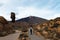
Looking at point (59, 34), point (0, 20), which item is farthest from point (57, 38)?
point (0, 20)

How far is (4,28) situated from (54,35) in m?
11.9

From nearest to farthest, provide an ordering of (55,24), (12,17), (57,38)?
(57,38), (55,24), (12,17)

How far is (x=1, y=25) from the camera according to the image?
3234 centimetres

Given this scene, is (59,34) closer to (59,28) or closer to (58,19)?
(59,28)

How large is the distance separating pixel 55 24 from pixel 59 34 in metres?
3.46

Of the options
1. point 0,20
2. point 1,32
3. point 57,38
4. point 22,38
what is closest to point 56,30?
point 57,38

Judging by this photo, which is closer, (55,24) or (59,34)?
(59,34)

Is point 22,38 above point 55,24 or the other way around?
the other way around

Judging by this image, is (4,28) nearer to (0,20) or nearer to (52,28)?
(0,20)

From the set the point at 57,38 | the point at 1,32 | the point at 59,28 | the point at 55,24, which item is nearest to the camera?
the point at 57,38

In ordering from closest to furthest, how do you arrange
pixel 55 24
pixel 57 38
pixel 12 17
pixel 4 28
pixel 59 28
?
pixel 57 38, pixel 59 28, pixel 55 24, pixel 4 28, pixel 12 17

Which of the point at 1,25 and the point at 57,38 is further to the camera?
the point at 1,25

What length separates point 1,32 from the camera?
30453 mm

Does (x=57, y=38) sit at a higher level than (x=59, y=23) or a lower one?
lower
